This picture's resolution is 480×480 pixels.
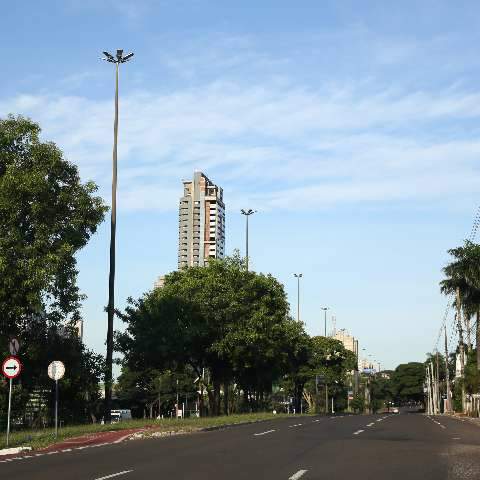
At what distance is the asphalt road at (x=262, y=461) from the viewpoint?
13.3m

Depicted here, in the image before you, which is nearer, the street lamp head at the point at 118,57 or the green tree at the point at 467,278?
the street lamp head at the point at 118,57

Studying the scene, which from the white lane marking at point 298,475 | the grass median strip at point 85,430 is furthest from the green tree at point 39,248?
the white lane marking at point 298,475

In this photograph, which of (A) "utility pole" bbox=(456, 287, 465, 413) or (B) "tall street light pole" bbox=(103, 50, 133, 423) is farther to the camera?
(A) "utility pole" bbox=(456, 287, 465, 413)

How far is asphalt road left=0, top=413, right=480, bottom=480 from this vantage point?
13.3 meters

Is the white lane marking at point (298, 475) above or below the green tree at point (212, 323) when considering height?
below

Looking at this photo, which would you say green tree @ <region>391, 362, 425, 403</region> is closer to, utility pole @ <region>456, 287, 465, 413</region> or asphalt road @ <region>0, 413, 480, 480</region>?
utility pole @ <region>456, 287, 465, 413</region>

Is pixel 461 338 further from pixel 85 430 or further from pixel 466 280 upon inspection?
pixel 85 430

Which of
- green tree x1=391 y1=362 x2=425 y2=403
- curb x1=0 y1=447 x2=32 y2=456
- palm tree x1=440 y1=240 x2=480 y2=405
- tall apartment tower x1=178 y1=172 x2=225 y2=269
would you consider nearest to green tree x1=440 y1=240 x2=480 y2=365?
palm tree x1=440 y1=240 x2=480 y2=405

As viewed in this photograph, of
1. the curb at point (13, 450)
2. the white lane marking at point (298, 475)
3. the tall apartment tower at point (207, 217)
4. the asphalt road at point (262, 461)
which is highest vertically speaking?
the tall apartment tower at point (207, 217)

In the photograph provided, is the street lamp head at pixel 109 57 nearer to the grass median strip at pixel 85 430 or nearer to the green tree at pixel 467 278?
the grass median strip at pixel 85 430

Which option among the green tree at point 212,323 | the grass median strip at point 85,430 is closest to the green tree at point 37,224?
the grass median strip at point 85,430

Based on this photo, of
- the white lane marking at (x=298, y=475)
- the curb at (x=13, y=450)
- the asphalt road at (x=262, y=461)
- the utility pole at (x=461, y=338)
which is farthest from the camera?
the utility pole at (x=461, y=338)

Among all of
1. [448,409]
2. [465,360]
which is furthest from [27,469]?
[448,409]

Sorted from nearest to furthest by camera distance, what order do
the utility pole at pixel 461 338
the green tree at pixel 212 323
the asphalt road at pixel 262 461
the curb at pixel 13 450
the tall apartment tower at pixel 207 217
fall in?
the asphalt road at pixel 262 461 < the curb at pixel 13 450 < the green tree at pixel 212 323 < the utility pole at pixel 461 338 < the tall apartment tower at pixel 207 217
